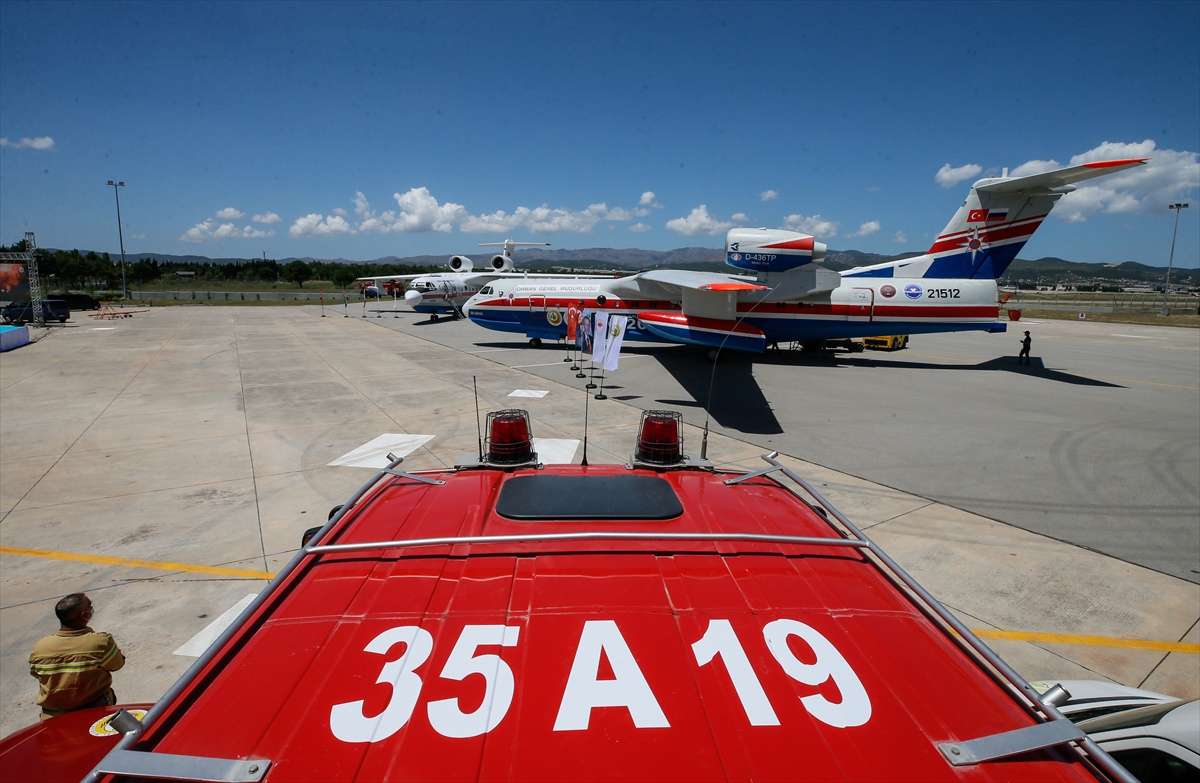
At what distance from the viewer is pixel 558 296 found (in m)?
23.2

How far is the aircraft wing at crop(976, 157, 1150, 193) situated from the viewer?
1539cm

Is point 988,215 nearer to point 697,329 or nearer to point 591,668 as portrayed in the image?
point 697,329

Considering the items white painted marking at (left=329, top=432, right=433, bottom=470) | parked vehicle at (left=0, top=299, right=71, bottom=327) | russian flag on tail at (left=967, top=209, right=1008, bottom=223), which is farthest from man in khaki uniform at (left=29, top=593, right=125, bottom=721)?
parked vehicle at (left=0, top=299, right=71, bottom=327)

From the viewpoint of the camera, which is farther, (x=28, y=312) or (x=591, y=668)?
(x=28, y=312)

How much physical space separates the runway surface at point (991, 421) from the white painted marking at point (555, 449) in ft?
11.0

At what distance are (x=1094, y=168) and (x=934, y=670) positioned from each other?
2026 cm

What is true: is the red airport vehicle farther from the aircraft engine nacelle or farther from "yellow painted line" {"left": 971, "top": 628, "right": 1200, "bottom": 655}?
the aircraft engine nacelle

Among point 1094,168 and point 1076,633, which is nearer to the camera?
point 1076,633

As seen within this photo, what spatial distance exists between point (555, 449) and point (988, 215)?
59.9ft

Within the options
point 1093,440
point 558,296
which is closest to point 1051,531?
point 1093,440

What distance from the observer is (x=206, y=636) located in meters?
5.01

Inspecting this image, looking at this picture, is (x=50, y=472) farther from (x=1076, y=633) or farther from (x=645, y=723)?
(x=1076, y=633)

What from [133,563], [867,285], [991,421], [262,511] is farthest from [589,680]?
[867,285]

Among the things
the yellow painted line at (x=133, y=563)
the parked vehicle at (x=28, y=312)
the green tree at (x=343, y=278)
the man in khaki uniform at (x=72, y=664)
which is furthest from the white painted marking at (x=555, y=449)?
the green tree at (x=343, y=278)
